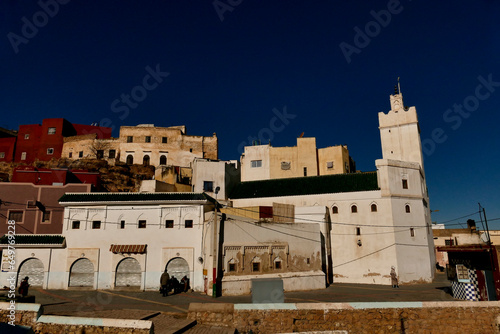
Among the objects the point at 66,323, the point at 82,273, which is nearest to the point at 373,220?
the point at 82,273

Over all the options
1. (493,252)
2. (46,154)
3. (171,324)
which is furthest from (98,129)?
(493,252)

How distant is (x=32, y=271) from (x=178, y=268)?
421 inches

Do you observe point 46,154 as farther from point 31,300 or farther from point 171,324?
point 171,324

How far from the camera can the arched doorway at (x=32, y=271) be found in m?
25.0

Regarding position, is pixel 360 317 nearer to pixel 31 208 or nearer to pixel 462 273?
pixel 462 273

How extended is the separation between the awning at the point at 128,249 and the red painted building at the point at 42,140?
35712mm

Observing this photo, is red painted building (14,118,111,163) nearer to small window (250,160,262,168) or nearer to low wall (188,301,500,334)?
small window (250,160,262,168)

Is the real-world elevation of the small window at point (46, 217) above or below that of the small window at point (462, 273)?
above

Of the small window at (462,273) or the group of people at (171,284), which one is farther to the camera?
the group of people at (171,284)

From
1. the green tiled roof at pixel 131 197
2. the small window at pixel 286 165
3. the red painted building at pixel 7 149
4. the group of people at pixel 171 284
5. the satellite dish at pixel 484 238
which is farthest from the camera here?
the red painted building at pixel 7 149

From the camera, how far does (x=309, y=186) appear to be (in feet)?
115


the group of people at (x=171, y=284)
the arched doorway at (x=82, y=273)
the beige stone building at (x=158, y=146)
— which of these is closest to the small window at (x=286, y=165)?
the beige stone building at (x=158, y=146)

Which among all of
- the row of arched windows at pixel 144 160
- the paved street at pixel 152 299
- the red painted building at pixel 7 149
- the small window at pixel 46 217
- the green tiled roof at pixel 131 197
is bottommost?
the paved street at pixel 152 299

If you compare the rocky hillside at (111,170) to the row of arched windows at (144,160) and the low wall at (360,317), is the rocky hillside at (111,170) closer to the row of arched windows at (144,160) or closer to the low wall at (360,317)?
the row of arched windows at (144,160)
